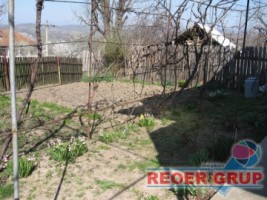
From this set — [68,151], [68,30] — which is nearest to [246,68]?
[68,151]

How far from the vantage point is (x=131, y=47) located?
48.0 ft

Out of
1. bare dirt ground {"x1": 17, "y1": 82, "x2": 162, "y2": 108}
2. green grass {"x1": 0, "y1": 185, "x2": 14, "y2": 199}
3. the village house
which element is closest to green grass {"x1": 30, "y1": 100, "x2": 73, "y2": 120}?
bare dirt ground {"x1": 17, "y1": 82, "x2": 162, "y2": 108}

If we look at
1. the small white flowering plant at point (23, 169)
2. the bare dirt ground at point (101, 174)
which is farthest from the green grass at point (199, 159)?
the small white flowering plant at point (23, 169)

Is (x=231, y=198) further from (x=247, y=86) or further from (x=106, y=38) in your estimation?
(x=106, y=38)

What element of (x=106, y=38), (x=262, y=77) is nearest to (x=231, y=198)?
(x=262, y=77)

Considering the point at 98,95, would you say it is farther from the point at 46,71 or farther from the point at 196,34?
the point at 196,34

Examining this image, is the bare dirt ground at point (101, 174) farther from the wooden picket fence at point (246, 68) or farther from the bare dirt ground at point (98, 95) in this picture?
the wooden picket fence at point (246, 68)

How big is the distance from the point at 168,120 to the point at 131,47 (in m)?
8.78

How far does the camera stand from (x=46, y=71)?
13.2 m

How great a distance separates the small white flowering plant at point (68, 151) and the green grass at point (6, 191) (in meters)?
0.73

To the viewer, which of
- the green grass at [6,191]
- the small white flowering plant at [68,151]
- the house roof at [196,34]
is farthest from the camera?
→ the house roof at [196,34]

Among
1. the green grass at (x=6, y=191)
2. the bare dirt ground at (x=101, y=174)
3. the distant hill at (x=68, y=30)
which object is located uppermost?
Result: the distant hill at (x=68, y=30)

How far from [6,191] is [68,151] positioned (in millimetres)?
958

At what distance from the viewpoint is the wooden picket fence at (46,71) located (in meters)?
11.4
